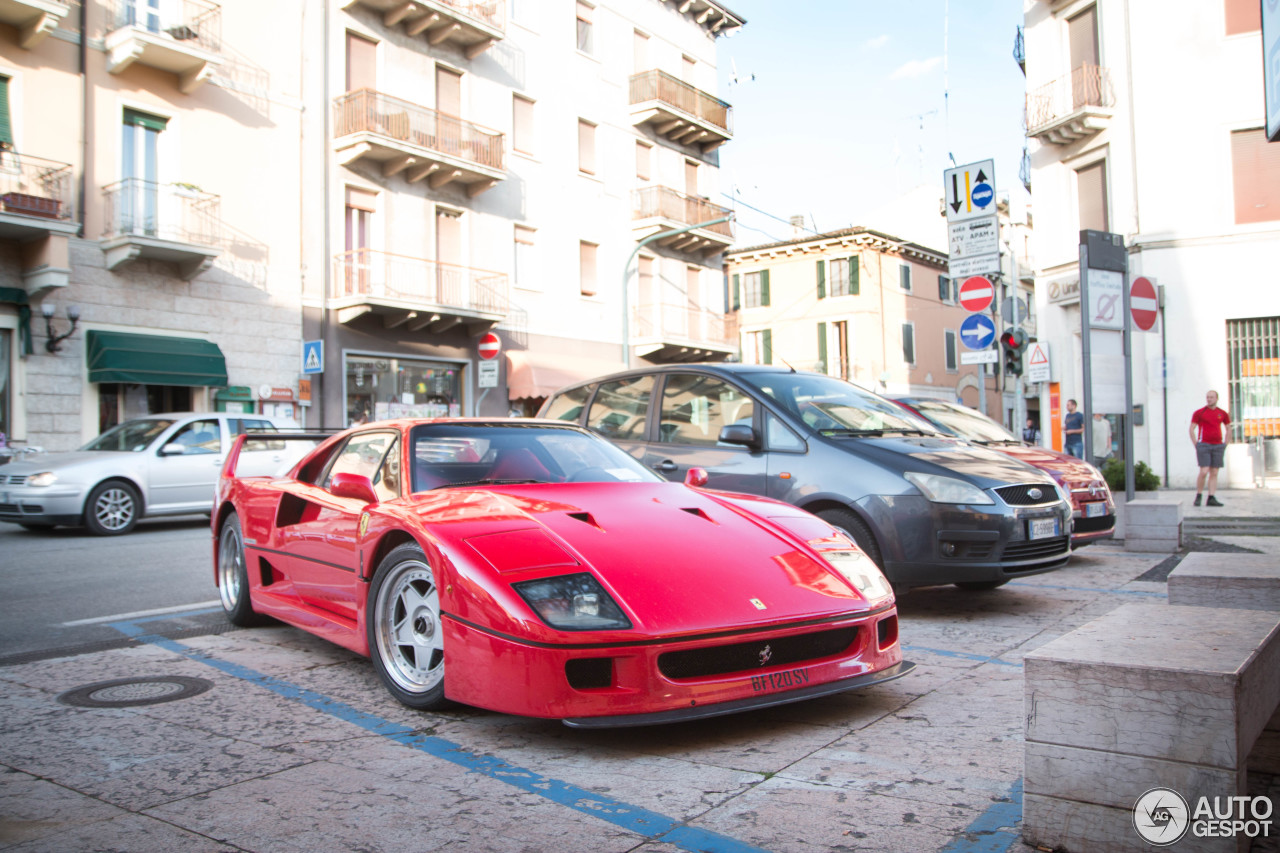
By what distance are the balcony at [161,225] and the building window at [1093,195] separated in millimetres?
19039

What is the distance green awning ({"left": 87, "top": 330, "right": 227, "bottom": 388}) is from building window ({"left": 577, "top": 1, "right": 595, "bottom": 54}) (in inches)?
605

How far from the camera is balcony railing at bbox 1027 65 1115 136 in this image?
21.5m

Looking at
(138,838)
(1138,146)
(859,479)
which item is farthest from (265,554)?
(1138,146)

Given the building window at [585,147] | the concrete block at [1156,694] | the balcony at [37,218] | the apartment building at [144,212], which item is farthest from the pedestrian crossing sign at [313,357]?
the concrete block at [1156,694]

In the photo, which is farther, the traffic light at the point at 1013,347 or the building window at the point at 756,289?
the building window at the point at 756,289

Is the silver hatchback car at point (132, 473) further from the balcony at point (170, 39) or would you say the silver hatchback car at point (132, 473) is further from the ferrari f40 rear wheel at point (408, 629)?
the ferrari f40 rear wheel at point (408, 629)

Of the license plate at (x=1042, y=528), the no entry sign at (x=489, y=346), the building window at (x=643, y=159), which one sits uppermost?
the building window at (x=643, y=159)

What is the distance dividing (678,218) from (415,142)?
10.3 meters

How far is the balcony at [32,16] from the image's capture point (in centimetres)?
1557

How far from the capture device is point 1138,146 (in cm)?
2091

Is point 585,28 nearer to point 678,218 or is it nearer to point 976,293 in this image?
point 678,218

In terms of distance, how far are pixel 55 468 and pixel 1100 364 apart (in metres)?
12.6

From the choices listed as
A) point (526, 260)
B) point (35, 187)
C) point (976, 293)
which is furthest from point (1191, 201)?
point (35, 187)

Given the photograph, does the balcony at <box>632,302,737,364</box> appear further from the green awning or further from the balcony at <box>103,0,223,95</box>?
the balcony at <box>103,0,223,95</box>
